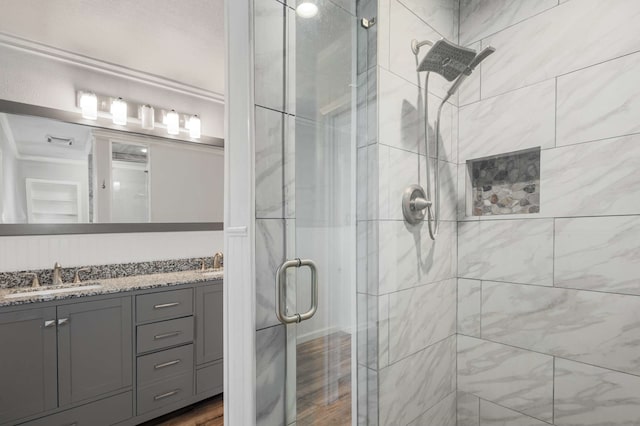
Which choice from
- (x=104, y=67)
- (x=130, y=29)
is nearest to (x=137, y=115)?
(x=104, y=67)

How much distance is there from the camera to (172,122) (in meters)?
2.79

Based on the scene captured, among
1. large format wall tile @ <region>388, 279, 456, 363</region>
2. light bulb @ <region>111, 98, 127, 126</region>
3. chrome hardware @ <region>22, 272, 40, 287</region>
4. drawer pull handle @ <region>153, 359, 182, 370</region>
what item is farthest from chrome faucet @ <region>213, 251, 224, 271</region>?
large format wall tile @ <region>388, 279, 456, 363</region>

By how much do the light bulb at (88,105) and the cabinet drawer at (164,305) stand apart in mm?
1435

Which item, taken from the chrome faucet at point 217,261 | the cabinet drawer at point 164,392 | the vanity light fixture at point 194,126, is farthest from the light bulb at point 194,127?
the cabinet drawer at point 164,392

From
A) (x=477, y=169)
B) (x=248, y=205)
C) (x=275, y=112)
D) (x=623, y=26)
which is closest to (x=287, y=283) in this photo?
(x=248, y=205)

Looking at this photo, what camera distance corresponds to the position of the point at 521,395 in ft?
4.79

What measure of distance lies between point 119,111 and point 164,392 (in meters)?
2.15

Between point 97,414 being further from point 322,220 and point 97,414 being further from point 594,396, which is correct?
point 594,396

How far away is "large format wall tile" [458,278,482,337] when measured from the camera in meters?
1.63

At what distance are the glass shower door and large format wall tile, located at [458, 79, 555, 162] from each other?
827 millimetres

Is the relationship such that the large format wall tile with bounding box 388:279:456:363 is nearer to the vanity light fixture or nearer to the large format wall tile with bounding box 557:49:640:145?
the large format wall tile with bounding box 557:49:640:145

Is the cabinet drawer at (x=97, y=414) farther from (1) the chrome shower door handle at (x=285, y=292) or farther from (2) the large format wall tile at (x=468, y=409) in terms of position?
(2) the large format wall tile at (x=468, y=409)

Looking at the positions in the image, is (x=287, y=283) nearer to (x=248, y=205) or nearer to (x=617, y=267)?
(x=248, y=205)

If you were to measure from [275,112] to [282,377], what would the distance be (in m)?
0.83
